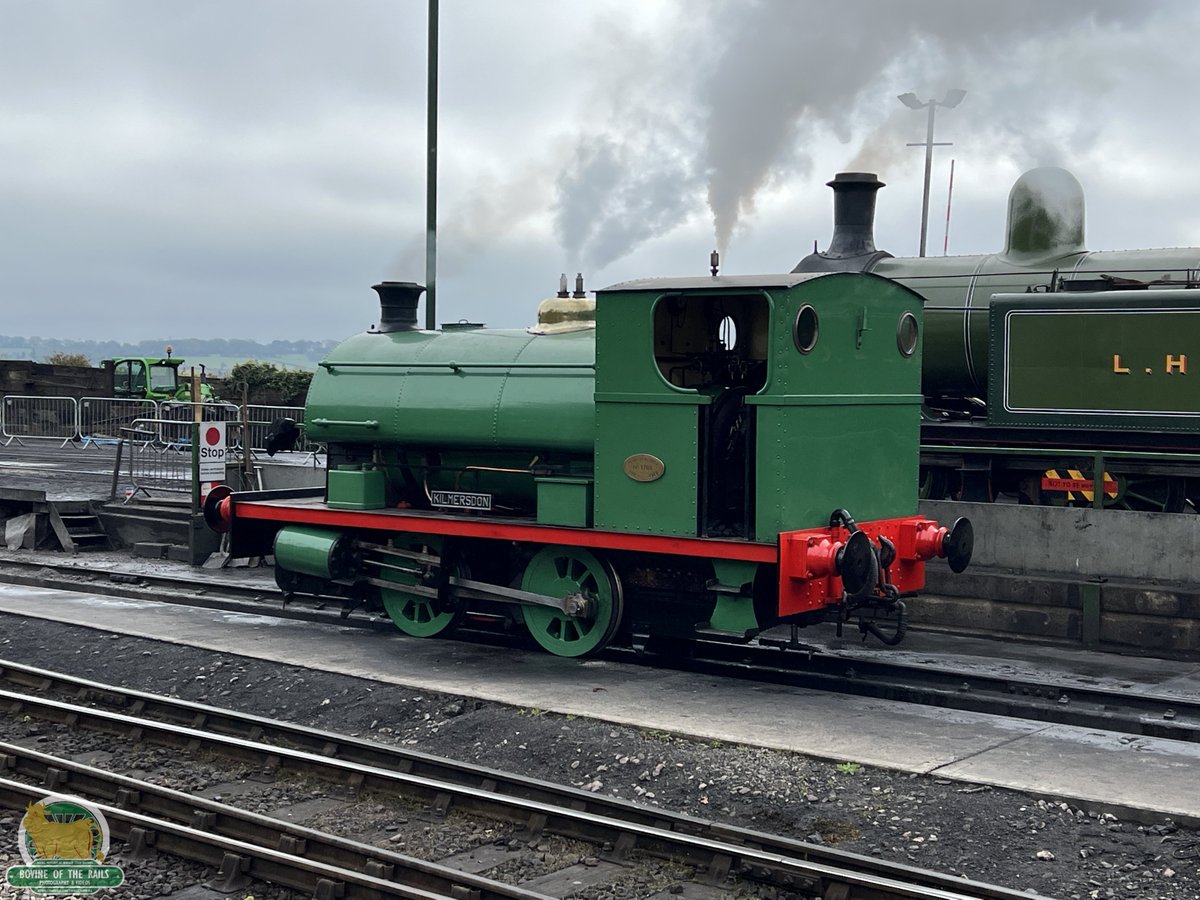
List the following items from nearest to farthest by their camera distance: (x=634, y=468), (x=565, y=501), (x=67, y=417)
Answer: (x=634, y=468), (x=565, y=501), (x=67, y=417)

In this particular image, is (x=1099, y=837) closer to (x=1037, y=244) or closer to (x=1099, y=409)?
(x=1099, y=409)

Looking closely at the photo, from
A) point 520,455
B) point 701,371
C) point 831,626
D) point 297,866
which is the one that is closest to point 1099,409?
point 831,626

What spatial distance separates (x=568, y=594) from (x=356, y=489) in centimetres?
234

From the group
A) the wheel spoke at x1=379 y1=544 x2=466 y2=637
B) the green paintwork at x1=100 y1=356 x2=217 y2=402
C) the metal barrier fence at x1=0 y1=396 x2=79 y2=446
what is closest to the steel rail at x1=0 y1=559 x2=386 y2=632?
the wheel spoke at x1=379 y1=544 x2=466 y2=637

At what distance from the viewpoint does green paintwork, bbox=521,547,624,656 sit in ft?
33.5

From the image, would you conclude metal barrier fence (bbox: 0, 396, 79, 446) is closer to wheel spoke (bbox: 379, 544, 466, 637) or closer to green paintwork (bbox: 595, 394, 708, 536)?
wheel spoke (bbox: 379, 544, 466, 637)

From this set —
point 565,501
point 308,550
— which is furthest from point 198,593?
point 565,501

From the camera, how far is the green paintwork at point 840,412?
30.0ft

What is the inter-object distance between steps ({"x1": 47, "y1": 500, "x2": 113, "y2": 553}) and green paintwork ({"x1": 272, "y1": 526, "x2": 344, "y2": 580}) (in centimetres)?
640

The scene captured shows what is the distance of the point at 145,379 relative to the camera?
3800cm

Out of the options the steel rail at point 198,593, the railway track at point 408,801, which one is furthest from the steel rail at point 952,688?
the railway track at point 408,801

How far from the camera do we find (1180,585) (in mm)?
11414

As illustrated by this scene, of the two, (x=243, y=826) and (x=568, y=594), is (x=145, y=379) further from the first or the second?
(x=243, y=826)

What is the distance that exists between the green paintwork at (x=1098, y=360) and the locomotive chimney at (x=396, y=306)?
578 cm
